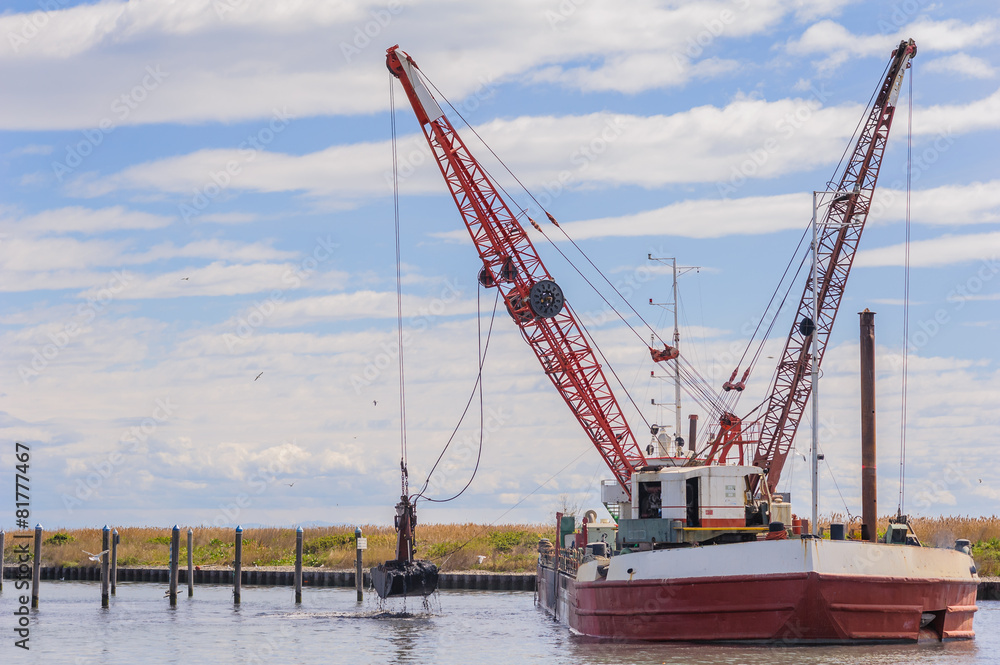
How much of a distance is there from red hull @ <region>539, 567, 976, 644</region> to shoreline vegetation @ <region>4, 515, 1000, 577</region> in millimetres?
36613

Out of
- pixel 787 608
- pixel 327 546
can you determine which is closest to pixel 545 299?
pixel 787 608

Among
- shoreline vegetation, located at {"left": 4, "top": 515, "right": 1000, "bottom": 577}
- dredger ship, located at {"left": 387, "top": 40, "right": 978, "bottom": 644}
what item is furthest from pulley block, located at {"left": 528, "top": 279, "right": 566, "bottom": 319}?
shoreline vegetation, located at {"left": 4, "top": 515, "right": 1000, "bottom": 577}

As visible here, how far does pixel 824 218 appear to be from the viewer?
63719 millimetres

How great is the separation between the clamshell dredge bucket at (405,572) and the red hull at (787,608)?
13923mm

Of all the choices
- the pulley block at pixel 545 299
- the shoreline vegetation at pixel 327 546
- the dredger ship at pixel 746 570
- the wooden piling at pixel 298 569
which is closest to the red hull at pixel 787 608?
the dredger ship at pixel 746 570

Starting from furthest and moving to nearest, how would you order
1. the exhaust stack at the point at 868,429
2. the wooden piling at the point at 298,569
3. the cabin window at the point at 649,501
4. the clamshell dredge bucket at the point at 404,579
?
the wooden piling at the point at 298,569
the clamshell dredge bucket at the point at 404,579
the exhaust stack at the point at 868,429
the cabin window at the point at 649,501

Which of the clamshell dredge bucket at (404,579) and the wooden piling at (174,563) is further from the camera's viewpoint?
the wooden piling at (174,563)

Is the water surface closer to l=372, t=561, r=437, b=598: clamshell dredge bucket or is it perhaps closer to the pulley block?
l=372, t=561, r=437, b=598: clamshell dredge bucket

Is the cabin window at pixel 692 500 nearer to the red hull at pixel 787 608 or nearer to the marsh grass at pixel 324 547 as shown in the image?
the red hull at pixel 787 608

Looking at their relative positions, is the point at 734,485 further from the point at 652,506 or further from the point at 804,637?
the point at 804,637

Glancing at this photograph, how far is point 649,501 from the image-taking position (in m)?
38.1

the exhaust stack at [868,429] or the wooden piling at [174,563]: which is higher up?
the exhaust stack at [868,429]

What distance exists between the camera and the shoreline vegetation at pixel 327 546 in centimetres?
7456

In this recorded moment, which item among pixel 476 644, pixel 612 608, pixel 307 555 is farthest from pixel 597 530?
pixel 307 555
